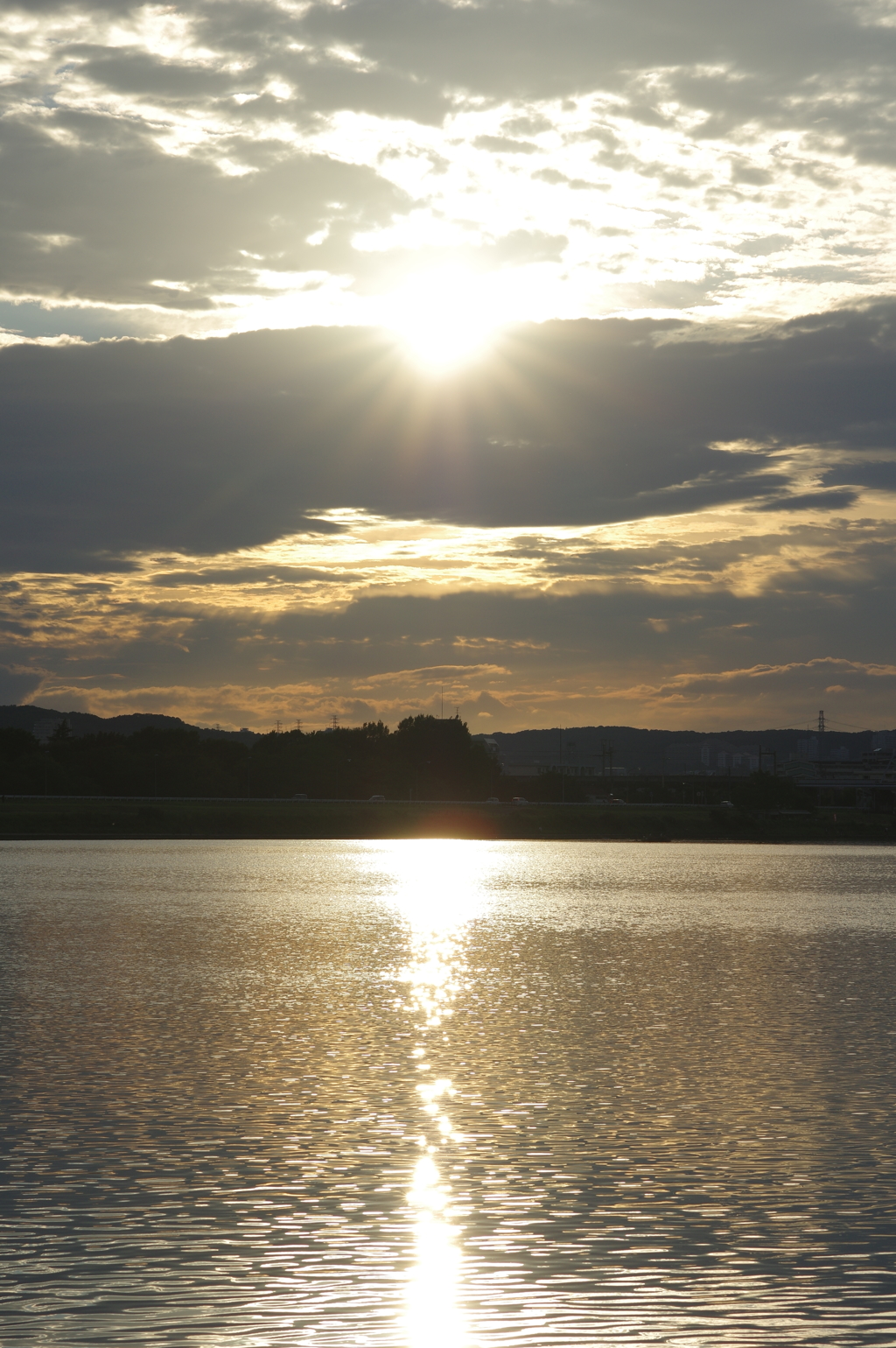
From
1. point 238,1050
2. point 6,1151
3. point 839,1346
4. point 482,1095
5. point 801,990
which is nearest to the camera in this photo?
point 839,1346

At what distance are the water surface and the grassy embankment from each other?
9618 centimetres

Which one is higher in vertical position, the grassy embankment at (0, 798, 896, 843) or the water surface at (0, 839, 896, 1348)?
the water surface at (0, 839, 896, 1348)

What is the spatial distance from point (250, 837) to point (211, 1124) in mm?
124212

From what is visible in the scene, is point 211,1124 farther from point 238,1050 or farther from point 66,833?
point 66,833

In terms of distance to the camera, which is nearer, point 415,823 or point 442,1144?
point 442,1144

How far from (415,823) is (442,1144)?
509 feet

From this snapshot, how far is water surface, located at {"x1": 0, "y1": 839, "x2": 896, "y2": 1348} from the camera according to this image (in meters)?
11.8

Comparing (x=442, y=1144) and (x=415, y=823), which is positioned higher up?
(x=442, y=1144)

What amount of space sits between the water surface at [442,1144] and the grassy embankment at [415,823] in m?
96.2

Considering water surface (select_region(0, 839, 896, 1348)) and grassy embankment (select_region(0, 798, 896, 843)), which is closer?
water surface (select_region(0, 839, 896, 1348))

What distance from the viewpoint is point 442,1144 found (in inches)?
697

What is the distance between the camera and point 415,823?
17212cm

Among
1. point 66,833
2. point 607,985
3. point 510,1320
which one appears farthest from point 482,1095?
point 66,833

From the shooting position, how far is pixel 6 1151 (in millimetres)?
16625
